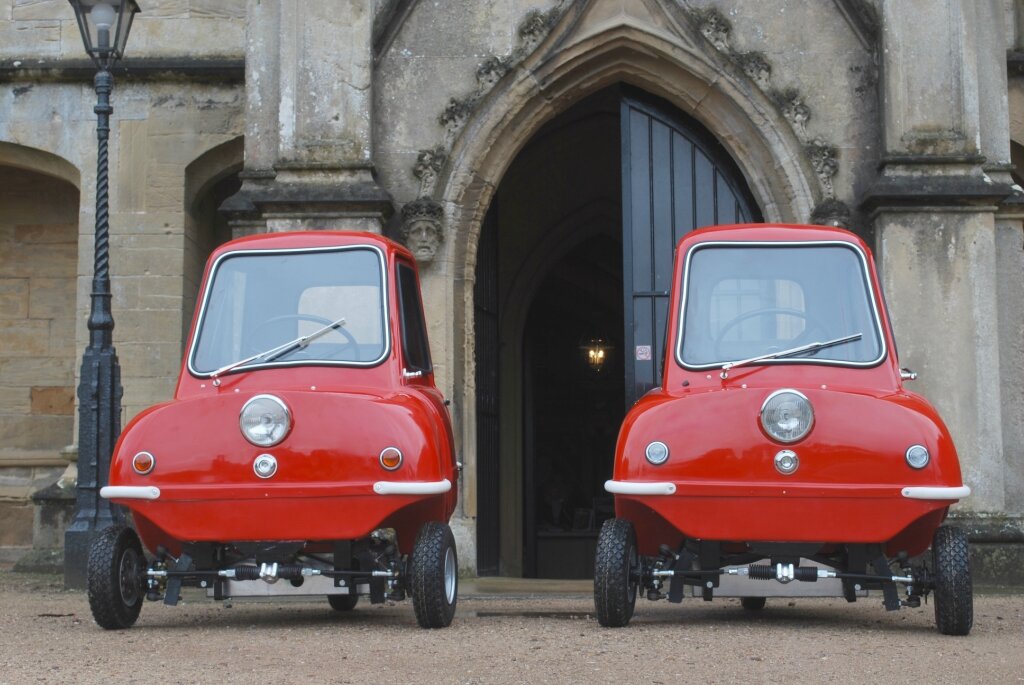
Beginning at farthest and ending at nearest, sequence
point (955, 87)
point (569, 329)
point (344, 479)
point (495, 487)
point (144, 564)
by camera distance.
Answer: point (569, 329), point (495, 487), point (955, 87), point (144, 564), point (344, 479)

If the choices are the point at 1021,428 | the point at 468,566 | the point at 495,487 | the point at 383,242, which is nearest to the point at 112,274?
the point at 495,487

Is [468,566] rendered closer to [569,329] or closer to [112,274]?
[112,274]

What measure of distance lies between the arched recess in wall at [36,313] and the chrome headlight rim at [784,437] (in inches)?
375

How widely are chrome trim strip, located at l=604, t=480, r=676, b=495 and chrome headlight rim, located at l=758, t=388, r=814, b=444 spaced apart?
0.47m

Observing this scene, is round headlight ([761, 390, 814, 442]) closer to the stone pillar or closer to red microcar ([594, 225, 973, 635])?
red microcar ([594, 225, 973, 635])

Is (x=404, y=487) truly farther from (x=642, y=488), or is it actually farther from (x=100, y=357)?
(x=100, y=357)

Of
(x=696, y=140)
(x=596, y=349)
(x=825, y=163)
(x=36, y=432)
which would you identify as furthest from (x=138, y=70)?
(x=596, y=349)

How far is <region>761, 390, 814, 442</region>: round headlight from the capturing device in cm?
708

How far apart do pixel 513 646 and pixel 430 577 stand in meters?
0.74

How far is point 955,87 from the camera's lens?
11094mm

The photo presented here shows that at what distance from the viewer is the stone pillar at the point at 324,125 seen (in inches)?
440

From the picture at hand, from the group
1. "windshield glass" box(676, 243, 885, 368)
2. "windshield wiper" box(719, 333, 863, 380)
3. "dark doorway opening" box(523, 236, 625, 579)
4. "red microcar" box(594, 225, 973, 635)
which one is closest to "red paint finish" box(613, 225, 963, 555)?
"red microcar" box(594, 225, 973, 635)

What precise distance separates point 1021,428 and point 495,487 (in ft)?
13.9

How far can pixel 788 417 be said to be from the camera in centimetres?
708
